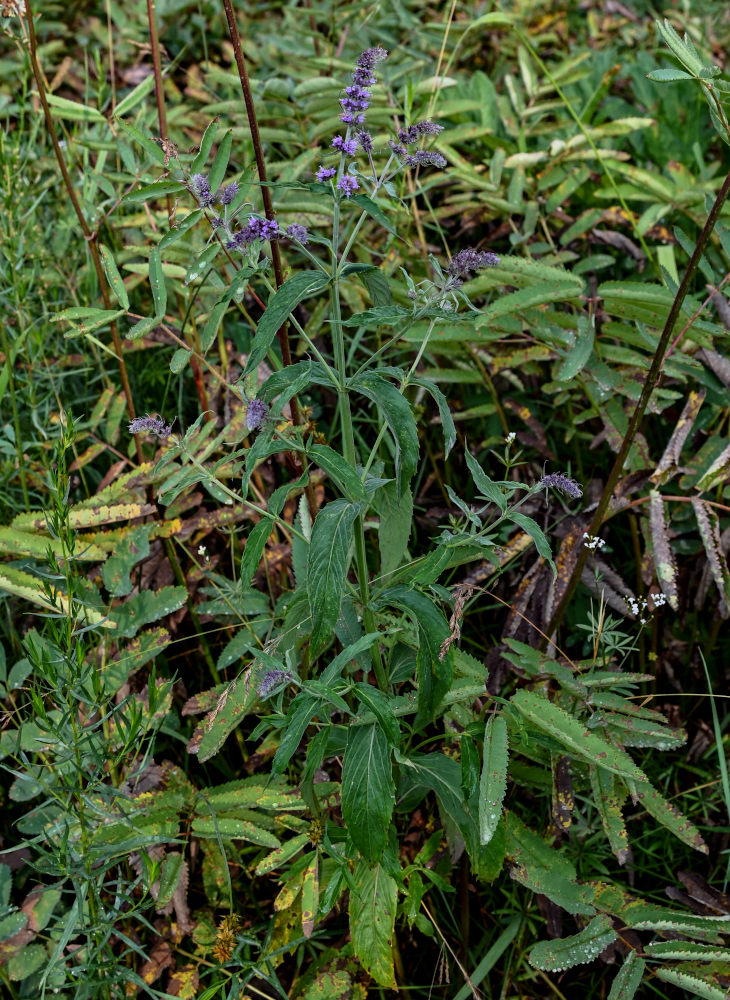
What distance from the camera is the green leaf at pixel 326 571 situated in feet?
4.08

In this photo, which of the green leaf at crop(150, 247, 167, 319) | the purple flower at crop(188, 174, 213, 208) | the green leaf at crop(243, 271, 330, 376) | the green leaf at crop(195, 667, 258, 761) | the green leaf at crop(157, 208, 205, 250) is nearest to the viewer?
the green leaf at crop(243, 271, 330, 376)

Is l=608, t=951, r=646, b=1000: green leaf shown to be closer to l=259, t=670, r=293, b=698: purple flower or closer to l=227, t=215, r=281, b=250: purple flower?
l=259, t=670, r=293, b=698: purple flower

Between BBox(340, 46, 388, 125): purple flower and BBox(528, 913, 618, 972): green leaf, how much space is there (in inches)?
53.5

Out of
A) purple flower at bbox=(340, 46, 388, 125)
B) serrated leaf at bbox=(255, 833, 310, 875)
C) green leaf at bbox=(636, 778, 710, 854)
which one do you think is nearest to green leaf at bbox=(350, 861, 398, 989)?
serrated leaf at bbox=(255, 833, 310, 875)

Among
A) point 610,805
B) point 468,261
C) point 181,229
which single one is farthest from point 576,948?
point 181,229

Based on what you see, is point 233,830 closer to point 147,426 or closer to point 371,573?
point 371,573

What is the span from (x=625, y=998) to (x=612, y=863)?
16.2 inches

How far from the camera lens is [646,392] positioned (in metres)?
1.61

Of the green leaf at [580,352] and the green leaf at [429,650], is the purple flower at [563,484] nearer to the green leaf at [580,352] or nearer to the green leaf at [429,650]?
the green leaf at [429,650]

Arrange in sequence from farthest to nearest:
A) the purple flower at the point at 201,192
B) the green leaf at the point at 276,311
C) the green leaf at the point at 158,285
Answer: the green leaf at the point at 158,285 → the purple flower at the point at 201,192 → the green leaf at the point at 276,311

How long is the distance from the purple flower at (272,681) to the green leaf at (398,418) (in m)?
0.35

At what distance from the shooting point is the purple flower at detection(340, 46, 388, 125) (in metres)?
1.29

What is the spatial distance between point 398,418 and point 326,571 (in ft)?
0.78

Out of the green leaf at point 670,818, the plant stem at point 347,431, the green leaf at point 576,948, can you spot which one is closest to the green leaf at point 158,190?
the plant stem at point 347,431
